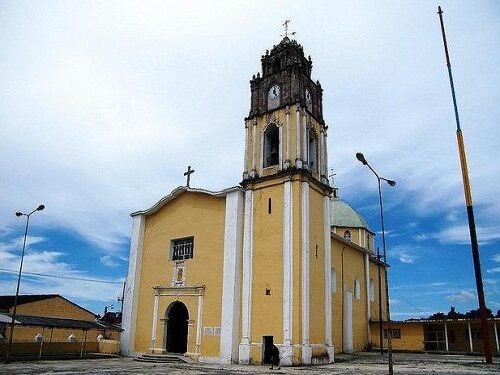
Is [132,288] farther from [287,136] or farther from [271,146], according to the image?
[287,136]

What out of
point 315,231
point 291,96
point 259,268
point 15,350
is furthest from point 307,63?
point 15,350

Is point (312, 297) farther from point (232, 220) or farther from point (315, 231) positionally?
point (232, 220)

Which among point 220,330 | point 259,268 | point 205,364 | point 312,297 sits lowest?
point 205,364

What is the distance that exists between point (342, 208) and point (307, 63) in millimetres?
18493

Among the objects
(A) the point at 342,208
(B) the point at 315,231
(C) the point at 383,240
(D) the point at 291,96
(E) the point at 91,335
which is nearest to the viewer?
(C) the point at 383,240

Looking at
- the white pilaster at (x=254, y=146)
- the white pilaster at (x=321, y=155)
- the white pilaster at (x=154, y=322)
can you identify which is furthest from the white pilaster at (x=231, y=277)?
the white pilaster at (x=154, y=322)

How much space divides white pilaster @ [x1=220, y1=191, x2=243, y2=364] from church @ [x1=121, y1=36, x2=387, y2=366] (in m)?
0.06

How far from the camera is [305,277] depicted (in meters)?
22.5

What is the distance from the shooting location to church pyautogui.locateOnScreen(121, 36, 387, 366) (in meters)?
22.8

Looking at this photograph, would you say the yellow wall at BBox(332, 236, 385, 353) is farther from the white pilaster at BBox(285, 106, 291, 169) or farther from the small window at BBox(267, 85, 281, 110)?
the small window at BBox(267, 85, 281, 110)

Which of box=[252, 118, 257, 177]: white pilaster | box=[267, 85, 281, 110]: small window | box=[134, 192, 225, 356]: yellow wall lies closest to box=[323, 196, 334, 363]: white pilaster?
box=[252, 118, 257, 177]: white pilaster

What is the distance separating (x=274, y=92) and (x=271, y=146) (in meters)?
3.37

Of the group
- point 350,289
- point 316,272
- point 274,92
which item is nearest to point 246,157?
point 274,92

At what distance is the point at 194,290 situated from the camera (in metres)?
25.7
